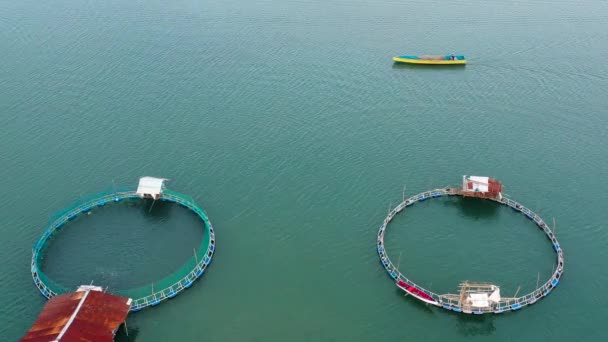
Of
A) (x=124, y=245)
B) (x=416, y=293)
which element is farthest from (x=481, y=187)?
(x=124, y=245)

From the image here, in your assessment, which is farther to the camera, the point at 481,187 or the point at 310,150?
the point at 310,150

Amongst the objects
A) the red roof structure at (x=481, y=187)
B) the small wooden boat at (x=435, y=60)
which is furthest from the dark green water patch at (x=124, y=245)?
the small wooden boat at (x=435, y=60)

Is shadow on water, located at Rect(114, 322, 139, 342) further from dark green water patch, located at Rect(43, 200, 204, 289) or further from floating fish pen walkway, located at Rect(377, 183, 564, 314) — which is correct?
floating fish pen walkway, located at Rect(377, 183, 564, 314)

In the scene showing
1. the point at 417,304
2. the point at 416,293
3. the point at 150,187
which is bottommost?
the point at 417,304

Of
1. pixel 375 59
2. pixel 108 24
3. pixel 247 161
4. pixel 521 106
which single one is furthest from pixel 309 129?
pixel 108 24

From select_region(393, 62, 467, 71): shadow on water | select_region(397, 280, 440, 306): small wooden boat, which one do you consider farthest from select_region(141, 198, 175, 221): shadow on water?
select_region(393, 62, 467, 71): shadow on water

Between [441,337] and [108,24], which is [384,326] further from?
[108,24]

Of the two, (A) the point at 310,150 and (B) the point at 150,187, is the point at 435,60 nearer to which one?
(A) the point at 310,150
